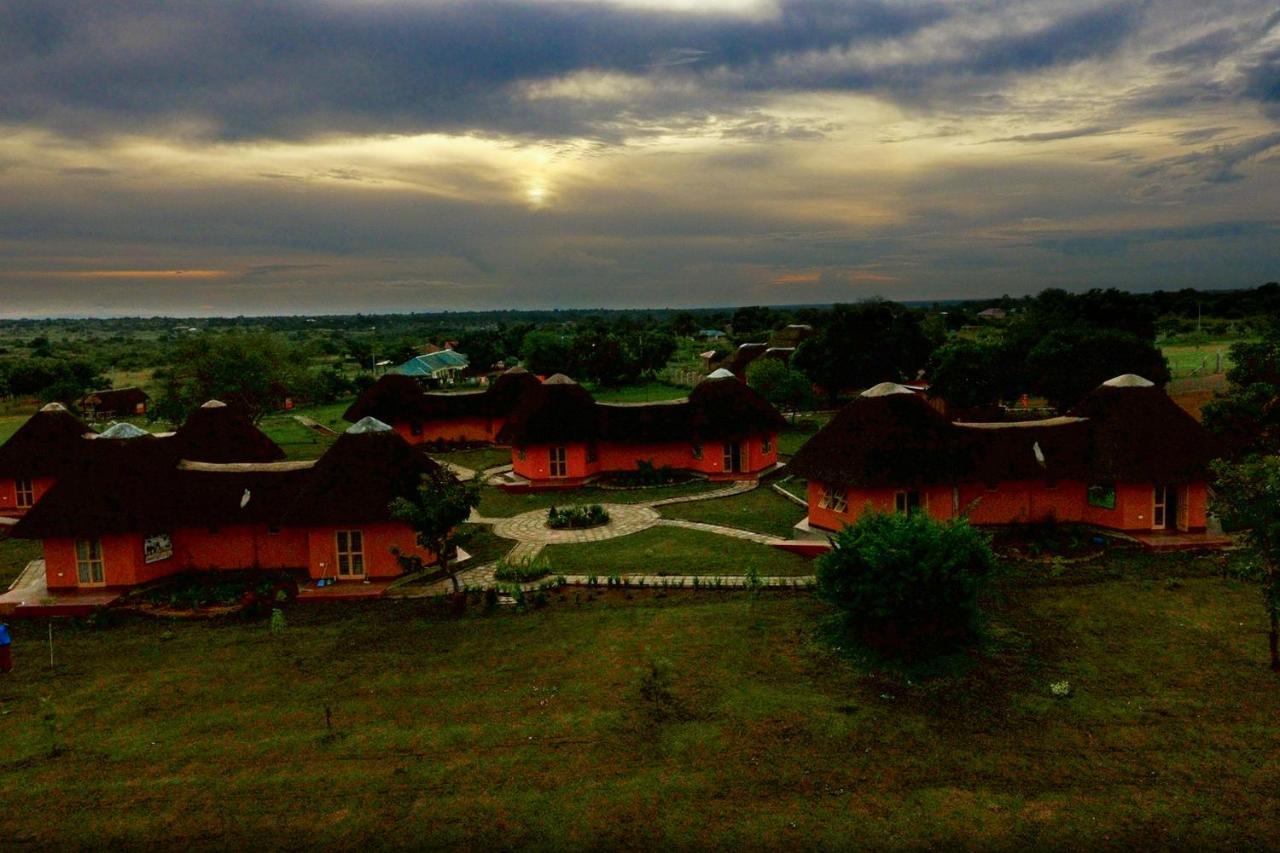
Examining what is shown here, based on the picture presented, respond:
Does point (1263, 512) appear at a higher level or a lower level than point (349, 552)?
higher

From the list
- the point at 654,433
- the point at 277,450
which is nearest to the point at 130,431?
the point at 277,450

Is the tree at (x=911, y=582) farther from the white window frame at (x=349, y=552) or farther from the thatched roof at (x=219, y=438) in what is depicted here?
the thatched roof at (x=219, y=438)

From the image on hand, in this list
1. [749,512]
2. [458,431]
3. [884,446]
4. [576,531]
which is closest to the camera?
[884,446]

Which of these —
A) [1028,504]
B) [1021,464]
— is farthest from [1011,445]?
[1028,504]

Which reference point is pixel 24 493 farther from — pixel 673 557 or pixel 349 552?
pixel 673 557

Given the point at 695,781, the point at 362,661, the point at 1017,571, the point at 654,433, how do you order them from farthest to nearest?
1. the point at 654,433
2. the point at 1017,571
3. the point at 362,661
4. the point at 695,781

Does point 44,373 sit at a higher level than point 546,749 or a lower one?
higher

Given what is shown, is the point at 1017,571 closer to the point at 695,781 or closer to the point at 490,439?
the point at 695,781
